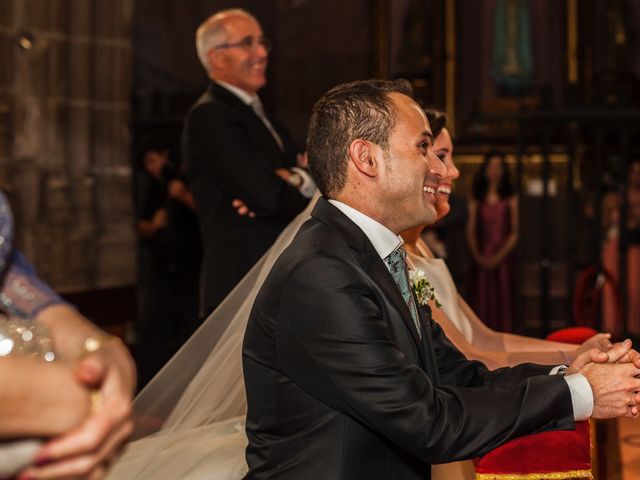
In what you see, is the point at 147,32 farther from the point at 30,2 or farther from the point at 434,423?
the point at 434,423

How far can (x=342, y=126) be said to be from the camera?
2.42m

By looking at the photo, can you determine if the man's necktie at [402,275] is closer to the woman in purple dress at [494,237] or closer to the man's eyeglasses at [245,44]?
the man's eyeglasses at [245,44]

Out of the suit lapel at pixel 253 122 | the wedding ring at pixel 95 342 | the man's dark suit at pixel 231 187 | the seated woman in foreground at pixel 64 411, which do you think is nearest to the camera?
the seated woman in foreground at pixel 64 411

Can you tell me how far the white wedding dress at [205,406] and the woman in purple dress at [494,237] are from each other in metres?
5.21

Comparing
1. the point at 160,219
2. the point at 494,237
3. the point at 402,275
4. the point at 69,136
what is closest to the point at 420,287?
the point at 402,275

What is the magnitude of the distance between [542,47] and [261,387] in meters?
10.0

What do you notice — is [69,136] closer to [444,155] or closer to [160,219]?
[160,219]

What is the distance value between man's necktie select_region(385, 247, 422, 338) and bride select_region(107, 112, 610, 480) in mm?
652

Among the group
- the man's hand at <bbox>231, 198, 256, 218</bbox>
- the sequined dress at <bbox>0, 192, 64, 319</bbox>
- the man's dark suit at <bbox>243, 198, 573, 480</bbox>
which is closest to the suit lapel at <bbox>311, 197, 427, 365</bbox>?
the man's dark suit at <bbox>243, 198, 573, 480</bbox>

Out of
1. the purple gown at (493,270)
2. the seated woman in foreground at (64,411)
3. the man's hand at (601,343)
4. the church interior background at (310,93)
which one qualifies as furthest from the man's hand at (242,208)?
the purple gown at (493,270)

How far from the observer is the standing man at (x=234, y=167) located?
4.07 meters

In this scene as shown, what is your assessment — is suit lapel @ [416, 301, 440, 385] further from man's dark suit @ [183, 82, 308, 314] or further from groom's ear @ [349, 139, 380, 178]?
man's dark suit @ [183, 82, 308, 314]

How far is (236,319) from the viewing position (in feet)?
10.8

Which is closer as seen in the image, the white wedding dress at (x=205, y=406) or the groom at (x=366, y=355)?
the groom at (x=366, y=355)
